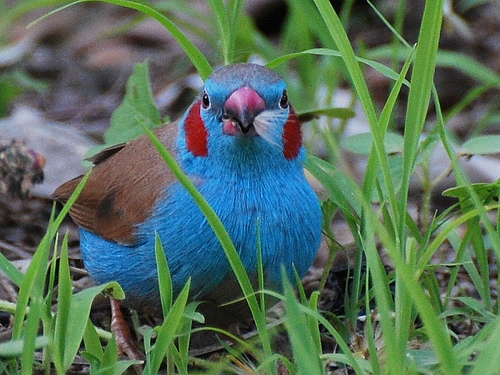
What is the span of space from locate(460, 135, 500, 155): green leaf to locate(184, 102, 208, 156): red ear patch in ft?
2.80

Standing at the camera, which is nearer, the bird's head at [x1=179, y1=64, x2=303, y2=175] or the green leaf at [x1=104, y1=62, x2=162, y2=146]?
the bird's head at [x1=179, y1=64, x2=303, y2=175]

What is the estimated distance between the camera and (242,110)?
2.92m

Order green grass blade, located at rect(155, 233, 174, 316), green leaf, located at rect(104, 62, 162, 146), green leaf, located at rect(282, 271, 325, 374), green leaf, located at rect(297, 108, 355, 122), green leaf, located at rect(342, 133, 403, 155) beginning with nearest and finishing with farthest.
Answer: green leaf, located at rect(282, 271, 325, 374) → green grass blade, located at rect(155, 233, 174, 316) → green leaf, located at rect(342, 133, 403, 155) → green leaf, located at rect(297, 108, 355, 122) → green leaf, located at rect(104, 62, 162, 146)

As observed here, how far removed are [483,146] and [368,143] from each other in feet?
1.30

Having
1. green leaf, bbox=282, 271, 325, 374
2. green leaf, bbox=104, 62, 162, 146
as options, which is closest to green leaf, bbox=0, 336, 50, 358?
green leaf, bbox=282, 271, 325, 374

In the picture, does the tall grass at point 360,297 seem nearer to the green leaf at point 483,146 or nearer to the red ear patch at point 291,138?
the green leaf at point 483,146

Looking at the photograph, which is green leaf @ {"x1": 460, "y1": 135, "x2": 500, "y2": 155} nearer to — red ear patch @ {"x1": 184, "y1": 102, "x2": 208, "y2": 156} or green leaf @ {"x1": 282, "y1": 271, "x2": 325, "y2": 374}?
red ear patch @ {"x1": 184, "y1": 102, "x2": 208, "y2": 156}

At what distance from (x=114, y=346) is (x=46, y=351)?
9.0 inches

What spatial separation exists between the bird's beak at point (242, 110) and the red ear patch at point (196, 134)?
0.53ft

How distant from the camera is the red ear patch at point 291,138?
3.16 meters

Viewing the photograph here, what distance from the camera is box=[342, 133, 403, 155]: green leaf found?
11.1 ft

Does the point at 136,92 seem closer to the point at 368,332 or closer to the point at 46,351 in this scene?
the point at 46,351

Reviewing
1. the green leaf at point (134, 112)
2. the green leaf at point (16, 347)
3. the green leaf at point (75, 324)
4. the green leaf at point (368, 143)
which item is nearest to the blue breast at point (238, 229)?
the green leaf at point (368, 143)

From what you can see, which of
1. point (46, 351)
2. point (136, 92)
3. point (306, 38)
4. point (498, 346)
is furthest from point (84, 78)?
point (498, 346)
